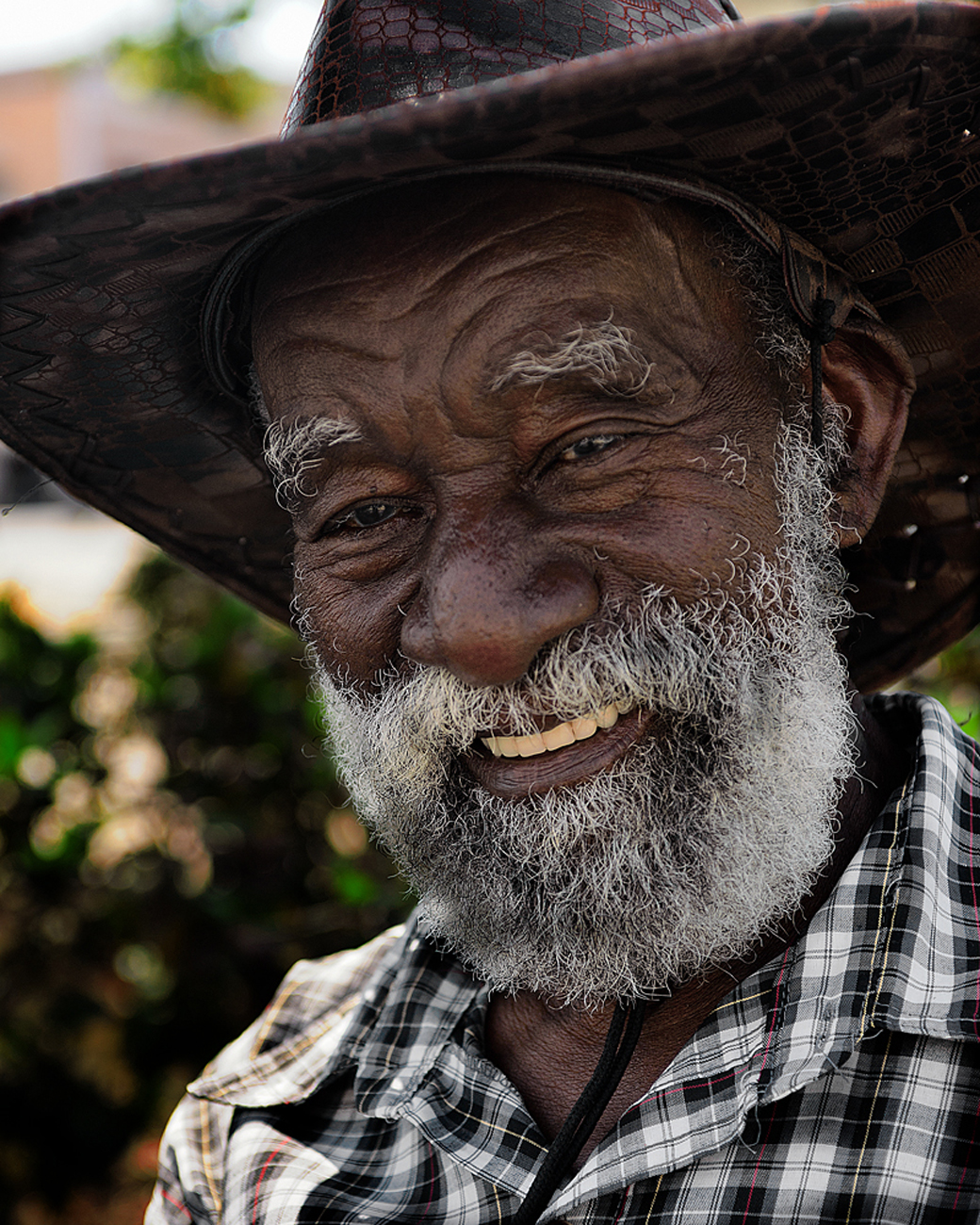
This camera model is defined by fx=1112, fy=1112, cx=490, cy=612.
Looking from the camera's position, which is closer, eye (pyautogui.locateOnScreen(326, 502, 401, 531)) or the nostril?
the nostril

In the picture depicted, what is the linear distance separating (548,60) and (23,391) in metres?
1.15

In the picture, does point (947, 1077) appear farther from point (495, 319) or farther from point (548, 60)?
point (548, 60)

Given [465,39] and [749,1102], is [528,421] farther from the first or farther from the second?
[749,1102]

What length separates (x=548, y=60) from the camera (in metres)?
1.72

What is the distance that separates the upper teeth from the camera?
5.78 feet

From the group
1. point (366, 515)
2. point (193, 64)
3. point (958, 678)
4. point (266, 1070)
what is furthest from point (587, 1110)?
point (193, 64)

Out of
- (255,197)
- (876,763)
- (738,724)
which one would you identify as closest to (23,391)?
(255,197)

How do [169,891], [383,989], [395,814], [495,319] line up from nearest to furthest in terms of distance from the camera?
[495,319] → [395,814] → [383,989] → [169,891]

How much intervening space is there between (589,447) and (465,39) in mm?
662

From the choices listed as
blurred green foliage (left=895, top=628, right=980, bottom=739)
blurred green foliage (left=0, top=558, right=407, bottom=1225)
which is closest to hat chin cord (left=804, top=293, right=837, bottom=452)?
blurred green foliage (left=895, top=628, right=980, bottom=739)

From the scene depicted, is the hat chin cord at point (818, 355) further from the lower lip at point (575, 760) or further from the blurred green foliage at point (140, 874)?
the blurred green foliage at point (140, 874)

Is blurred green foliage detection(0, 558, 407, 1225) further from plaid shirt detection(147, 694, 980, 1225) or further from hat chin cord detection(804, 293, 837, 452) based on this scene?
hat chin cord detection(804, 293, 837, 452)

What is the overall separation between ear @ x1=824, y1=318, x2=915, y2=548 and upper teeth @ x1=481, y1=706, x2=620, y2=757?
602 mm

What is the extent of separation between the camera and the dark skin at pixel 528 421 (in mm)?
1690
